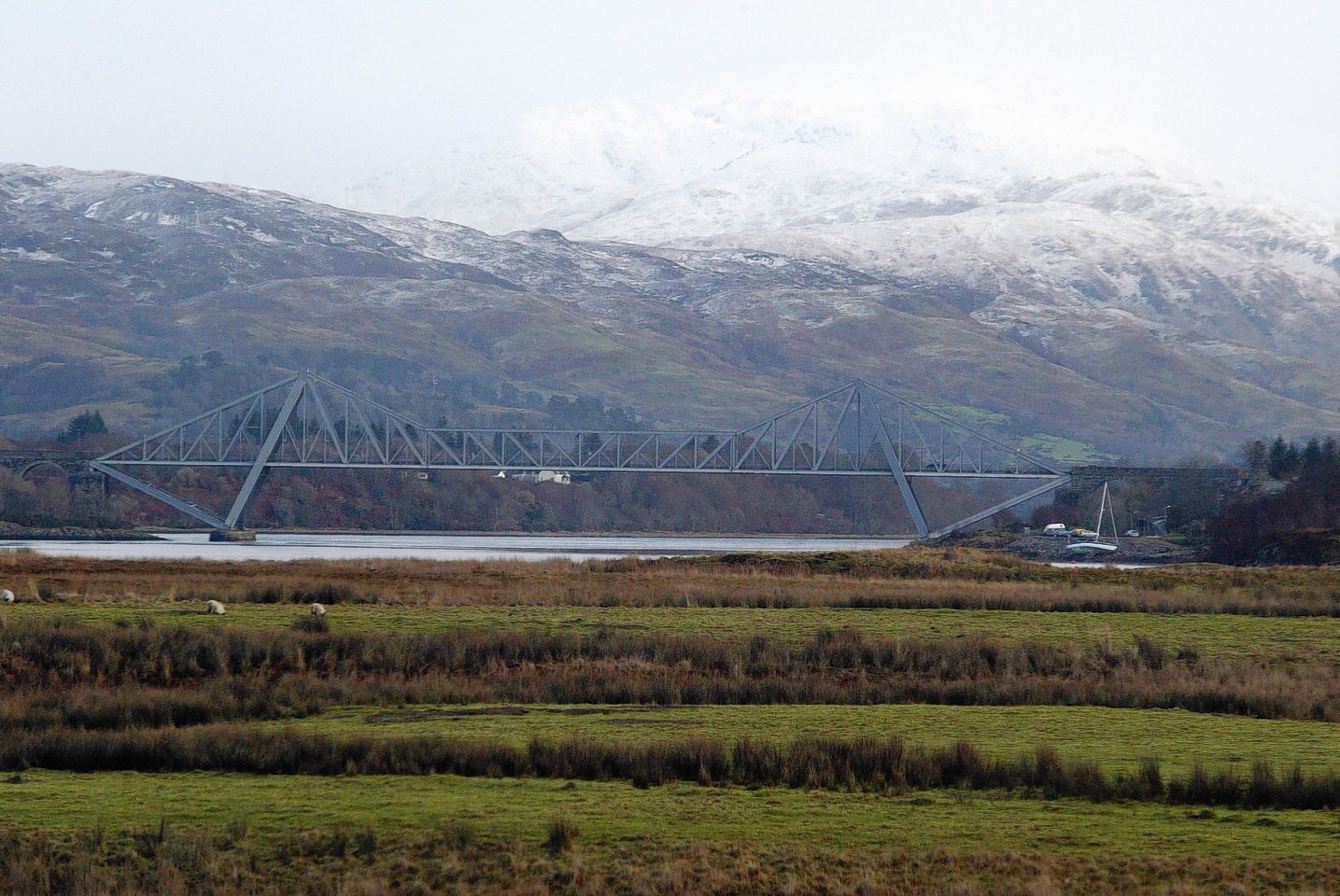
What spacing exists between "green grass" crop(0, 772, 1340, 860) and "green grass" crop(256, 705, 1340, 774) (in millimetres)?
2253

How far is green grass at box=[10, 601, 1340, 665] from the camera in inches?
1467

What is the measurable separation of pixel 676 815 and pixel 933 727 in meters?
6.88

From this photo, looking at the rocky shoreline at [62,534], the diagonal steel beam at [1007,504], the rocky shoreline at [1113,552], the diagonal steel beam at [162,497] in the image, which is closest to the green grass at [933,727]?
the rocky shoreline at [1113,552]

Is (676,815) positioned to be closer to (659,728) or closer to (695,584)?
(659,728)

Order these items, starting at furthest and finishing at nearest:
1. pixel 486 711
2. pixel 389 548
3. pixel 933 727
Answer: pixel 389 548
pixel 486 711
pixel 933 727

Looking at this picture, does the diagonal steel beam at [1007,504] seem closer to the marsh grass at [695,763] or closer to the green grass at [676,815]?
the marsh grass at [695,763]

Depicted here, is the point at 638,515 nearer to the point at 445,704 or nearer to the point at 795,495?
the point at 795,495

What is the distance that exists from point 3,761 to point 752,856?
1063 cm

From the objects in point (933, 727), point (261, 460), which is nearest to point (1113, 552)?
point (261, 460)

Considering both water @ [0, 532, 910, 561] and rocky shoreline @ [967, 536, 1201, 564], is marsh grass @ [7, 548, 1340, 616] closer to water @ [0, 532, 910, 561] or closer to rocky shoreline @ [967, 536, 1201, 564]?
water @ [0, 532, 910, 561]

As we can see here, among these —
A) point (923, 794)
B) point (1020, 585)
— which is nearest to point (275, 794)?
point (923, 794)

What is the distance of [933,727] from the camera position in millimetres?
25172

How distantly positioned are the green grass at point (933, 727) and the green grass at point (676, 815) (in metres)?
2.25

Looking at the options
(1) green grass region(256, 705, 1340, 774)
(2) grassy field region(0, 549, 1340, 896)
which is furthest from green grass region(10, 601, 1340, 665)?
(1) green grass region(256, 705, 1340, 774)
